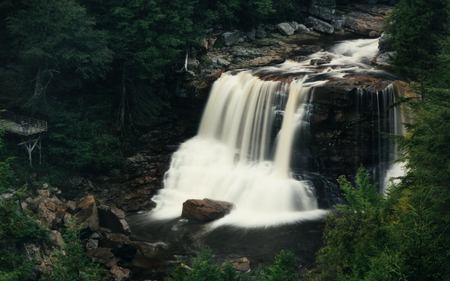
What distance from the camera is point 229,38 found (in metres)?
38.1

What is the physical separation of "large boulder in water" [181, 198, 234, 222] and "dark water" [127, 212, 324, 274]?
54 cm

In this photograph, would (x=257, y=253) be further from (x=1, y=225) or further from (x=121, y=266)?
(x=1, y=225)

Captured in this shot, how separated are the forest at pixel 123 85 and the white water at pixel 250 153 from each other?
3.48m

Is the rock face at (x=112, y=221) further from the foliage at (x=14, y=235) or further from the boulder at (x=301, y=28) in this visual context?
the boulder at (x=301, y=28)

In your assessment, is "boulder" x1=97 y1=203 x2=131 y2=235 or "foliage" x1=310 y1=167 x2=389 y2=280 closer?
"foliage" x1=310 y1=167 x2=389 y2=280

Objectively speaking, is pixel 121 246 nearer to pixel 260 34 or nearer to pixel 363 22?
pixel 260 34

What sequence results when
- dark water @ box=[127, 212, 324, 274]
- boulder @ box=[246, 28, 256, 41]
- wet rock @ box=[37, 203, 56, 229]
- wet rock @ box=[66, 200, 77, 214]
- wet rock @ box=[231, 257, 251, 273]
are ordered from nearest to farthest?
wet rock @ box=[231, 257, 251, 273] < wet rock @ box=[37, 203, 56, 229] < dark water @ box=[127, 212, 324, 274] < wet rock @ box=[66, 200, 77, 214] < boulder @ box=[246, 28, 256, 41]

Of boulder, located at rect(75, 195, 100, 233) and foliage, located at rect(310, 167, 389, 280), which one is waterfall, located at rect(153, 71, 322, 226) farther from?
foliage, located at rect(310, 167, 389, 280)

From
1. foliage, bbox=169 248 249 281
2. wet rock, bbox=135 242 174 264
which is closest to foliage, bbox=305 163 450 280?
foliage, bbox=169 248 249 281

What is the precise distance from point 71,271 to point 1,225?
3.43m

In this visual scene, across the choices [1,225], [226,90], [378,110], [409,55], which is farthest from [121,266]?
[409,55]

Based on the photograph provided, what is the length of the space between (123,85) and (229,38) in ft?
37.0

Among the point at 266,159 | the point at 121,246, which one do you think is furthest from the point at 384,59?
the point at 121,246

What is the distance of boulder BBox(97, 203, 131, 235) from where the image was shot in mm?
24562
